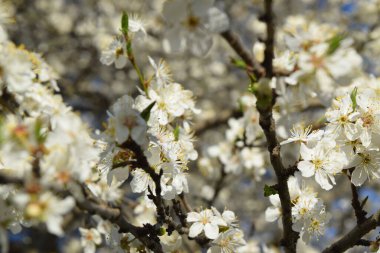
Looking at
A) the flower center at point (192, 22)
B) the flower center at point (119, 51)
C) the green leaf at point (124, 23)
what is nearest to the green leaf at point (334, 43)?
the flower center at point (192, 22)

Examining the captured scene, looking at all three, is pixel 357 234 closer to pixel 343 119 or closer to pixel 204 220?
pixel 343 119

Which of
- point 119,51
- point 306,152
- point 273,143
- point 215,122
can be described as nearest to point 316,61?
point 273,143

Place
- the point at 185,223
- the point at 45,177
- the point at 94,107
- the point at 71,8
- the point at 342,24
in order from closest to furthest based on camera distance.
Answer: the point at 45,177
the point at 185,223
the point at 94,107
the point at 342,24
the point at 71,8

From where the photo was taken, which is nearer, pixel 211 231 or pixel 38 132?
pixel 38 132

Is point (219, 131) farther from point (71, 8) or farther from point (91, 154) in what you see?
point (91, 154)

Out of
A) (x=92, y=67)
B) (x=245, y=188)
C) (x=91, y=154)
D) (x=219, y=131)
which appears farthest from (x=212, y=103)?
(x=91, y=154)

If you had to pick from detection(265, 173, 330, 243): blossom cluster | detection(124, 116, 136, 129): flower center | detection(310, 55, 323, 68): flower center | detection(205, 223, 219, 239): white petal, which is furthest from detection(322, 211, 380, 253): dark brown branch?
detection(124, 116, 136, 129): flower center

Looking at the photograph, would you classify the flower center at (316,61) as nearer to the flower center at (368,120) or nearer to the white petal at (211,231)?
the flower center at (368,120)

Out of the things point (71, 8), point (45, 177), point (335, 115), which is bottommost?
point (45, 177)
